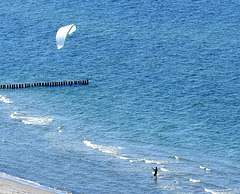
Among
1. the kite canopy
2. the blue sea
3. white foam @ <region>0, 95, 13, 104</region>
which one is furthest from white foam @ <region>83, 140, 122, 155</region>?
white foam @ <region>0, 95, 13, 104</region>

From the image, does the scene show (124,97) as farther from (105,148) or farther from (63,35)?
(105,148)

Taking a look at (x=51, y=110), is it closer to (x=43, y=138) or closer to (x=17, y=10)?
(x=43, y=138)

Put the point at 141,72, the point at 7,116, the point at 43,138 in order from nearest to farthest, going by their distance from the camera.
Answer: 1. the point at 43,138
2. the point at 7,116
3. the point at 141,72

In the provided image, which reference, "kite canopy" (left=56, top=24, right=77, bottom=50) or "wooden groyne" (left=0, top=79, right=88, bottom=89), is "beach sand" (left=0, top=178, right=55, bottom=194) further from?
"wooden groyne" (left=0, top=79, right=88, bottom=89)

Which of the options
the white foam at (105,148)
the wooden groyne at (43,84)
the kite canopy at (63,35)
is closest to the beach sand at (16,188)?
the white foam at (105,148)

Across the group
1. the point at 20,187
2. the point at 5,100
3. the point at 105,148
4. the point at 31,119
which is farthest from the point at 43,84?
the point at 20,187

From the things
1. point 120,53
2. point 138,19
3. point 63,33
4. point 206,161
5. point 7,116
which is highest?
point 138,19

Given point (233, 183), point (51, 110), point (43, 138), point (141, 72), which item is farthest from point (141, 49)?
point (233, 183)
